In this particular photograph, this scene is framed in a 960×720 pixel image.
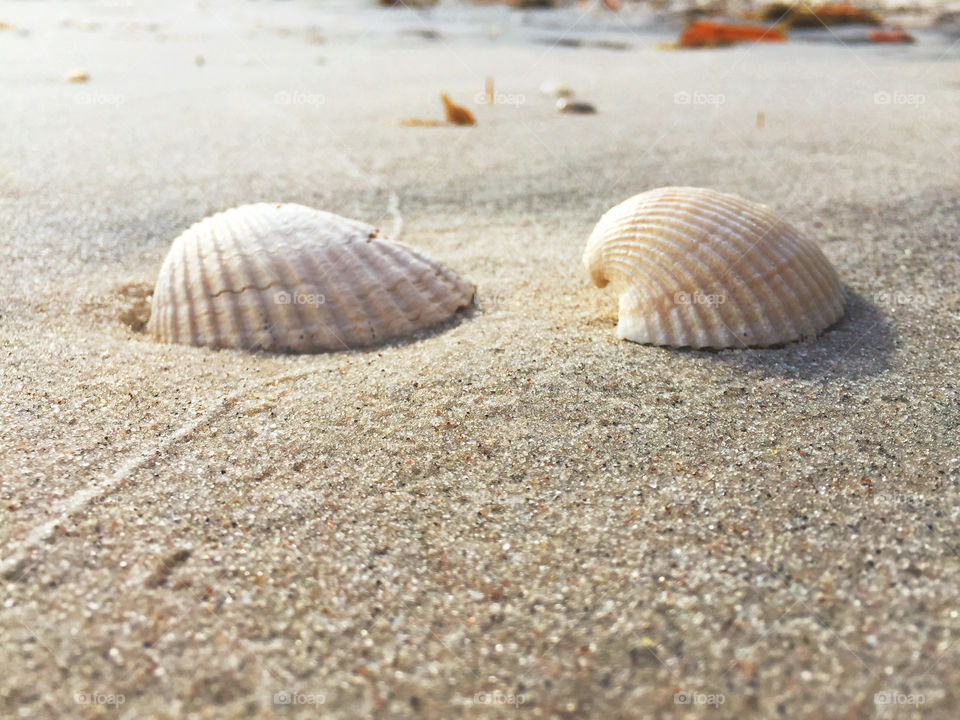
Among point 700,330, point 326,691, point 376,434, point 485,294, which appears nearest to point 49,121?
point 485,294

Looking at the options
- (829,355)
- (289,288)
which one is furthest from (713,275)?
(289,288)

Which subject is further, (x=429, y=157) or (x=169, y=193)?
(x=429, y=157)

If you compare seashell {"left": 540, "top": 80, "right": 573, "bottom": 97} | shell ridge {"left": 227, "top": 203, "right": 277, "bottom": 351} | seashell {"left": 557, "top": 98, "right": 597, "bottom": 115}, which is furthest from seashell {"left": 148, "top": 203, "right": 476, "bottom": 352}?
seashell {"left": 540, "top": 80, "right": 573, "bottom": 97}

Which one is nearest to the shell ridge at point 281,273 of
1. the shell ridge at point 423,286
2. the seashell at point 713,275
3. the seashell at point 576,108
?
the shell ridge at point 423,286

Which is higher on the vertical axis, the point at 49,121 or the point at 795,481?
the point at 49,121

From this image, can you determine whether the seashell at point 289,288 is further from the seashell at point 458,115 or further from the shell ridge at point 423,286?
the seashell at point 458,115

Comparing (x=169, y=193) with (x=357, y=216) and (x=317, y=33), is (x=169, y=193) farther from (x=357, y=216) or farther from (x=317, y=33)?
(x=317, y=33)

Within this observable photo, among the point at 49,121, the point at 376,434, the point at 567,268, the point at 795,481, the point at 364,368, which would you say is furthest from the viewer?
the point at 49,121
